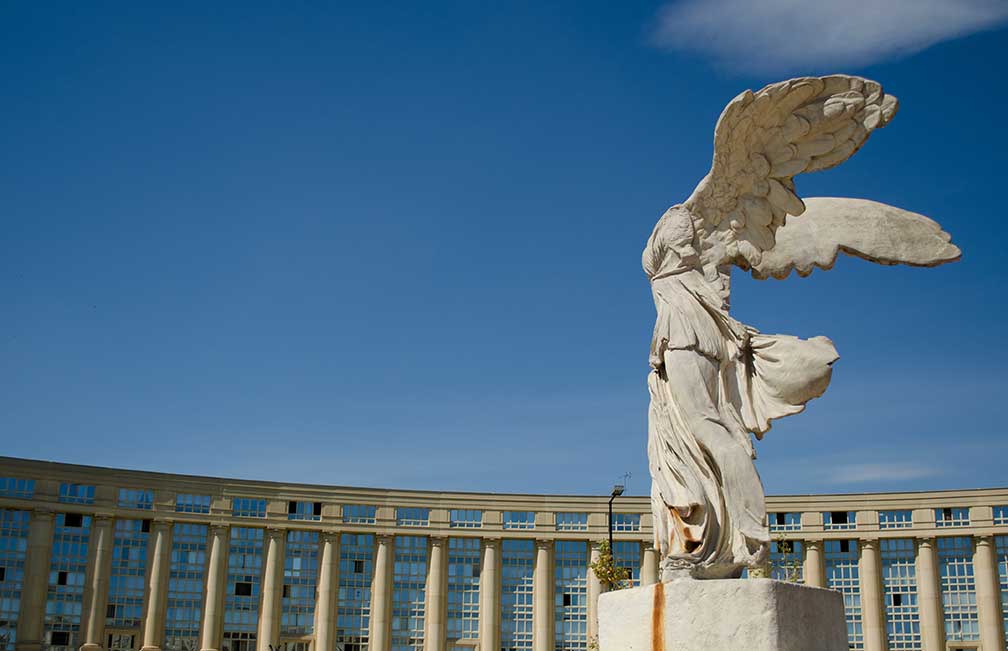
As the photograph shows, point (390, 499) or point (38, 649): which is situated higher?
point (390, 499)

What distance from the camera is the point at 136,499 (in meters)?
66.6

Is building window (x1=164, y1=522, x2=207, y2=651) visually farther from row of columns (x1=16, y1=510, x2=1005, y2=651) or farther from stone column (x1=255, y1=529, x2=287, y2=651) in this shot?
stone column (x1=255, y1=529, x2=287, y2=651)

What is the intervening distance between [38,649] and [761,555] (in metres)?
61.8

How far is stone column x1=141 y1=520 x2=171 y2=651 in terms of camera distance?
2542 inches

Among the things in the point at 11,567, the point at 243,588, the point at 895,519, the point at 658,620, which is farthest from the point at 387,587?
the point at 658,620

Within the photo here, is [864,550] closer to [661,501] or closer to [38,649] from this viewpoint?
[38,649]

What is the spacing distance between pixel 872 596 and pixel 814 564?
419cm

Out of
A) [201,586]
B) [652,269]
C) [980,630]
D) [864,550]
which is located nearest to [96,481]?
[201,586]

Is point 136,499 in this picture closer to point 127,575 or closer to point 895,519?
point 127,575

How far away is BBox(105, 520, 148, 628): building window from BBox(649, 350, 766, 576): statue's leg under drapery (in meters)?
61.5

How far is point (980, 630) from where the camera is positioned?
6781cm

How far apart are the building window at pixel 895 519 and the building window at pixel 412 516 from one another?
3103 centimetres

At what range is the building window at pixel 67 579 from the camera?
62344 millimetres

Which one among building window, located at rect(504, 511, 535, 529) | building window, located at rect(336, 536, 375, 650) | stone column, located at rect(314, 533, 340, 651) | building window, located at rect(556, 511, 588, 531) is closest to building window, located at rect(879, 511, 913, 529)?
building window, located at rect(556, 511, 588, 531)
